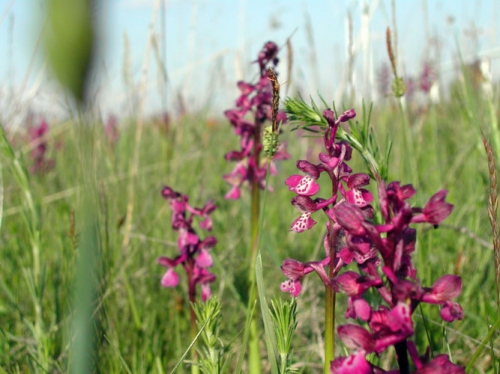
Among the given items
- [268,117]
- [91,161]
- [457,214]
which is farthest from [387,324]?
[457,214]

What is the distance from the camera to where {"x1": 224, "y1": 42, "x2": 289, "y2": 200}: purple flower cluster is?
163 centimetres

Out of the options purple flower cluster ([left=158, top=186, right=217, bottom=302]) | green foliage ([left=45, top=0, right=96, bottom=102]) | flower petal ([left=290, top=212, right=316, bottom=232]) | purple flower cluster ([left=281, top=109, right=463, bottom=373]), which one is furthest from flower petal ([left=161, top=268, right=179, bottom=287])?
green foliage ([left=45, top=0, right=96, bottom=102])

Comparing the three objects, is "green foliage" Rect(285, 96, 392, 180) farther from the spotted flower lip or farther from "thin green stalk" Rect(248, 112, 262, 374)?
"thin green stalk" Rect(248, 112, 262, 374)

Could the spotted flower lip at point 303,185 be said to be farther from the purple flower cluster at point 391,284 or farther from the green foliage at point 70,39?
the green foliage at point 70,39

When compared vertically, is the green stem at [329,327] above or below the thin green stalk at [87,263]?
below

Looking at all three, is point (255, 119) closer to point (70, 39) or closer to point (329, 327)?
point (329, 327)

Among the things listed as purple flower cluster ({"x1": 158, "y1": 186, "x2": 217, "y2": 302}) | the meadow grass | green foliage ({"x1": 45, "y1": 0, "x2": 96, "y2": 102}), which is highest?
green foliage ({"x1": 45, "y1": 0, "x2": 96, "y2": 102})

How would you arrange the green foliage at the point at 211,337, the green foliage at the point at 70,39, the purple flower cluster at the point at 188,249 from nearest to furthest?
the green foliage at the point at 70,39
the green foliage at the point at 211,337
the purple flower cluster at the point at 188,249

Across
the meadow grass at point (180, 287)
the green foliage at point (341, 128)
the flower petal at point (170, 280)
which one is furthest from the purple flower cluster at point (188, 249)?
the green foliage at point (341, 128)

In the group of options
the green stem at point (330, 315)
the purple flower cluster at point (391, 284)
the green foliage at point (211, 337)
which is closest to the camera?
the purple flower cluster at point (391, 284)

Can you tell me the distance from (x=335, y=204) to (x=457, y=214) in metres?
1.79

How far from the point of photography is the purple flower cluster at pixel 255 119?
1.63 meters

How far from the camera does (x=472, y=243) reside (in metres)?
2.17

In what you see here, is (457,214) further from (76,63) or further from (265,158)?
(76,63)
